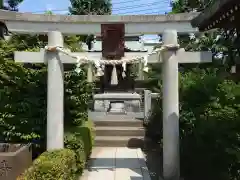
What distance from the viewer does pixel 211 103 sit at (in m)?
7.28

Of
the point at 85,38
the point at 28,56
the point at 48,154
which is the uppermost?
the point at 85,38

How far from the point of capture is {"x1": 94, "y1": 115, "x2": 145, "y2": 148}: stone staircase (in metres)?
10.5

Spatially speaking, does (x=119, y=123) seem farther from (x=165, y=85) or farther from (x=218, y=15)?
(x=218, y=15)

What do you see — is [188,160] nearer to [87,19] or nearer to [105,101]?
[87,19]

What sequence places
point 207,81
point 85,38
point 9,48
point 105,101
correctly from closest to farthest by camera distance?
point 207,81 < point 9,48 < point 105,101 < point 85,38

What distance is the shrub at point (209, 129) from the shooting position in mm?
5742

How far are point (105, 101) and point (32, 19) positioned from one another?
10068 mm

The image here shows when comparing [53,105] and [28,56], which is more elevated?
[28,56]

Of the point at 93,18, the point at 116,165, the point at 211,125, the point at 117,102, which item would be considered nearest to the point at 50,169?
the point at 116,165

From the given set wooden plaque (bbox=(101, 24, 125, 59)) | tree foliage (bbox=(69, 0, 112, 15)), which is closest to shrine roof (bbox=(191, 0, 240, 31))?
wooden plaque (bbox=(101, 24, 125, 59))

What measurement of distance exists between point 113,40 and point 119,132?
471cm

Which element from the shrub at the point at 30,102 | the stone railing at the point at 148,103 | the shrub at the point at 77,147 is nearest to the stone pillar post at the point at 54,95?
the shrub at the point at 77,147

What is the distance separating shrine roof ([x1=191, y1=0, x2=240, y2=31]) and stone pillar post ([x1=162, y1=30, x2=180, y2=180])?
30.3 inches

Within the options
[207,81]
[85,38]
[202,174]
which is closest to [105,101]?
[85,38]
